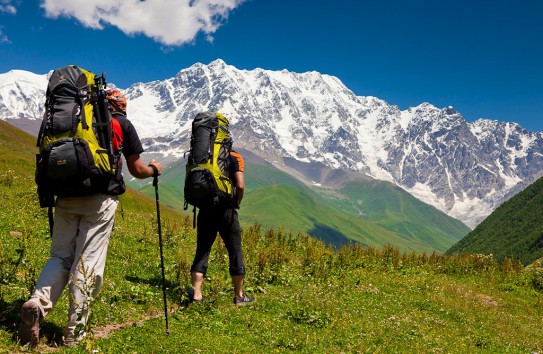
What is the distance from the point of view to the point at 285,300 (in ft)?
40.8

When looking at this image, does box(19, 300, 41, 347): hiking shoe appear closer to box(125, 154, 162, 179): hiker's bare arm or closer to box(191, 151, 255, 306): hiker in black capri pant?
box(125, 154, 162, 179): hiker's bare arm

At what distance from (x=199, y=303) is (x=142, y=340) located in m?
2.61

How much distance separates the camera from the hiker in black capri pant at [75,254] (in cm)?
734

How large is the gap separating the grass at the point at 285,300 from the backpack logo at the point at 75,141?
81.8 inches

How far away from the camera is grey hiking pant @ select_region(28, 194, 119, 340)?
7.51 m

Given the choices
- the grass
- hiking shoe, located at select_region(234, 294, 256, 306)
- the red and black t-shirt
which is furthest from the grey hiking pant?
hiking shoe, located at select_region(234, 294, 256, 306)

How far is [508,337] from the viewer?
513 inches

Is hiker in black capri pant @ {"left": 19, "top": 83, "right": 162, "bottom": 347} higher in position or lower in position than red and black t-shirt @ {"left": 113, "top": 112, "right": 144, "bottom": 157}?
lower

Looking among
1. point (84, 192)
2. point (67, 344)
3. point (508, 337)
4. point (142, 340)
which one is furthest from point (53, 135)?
point (508, 337)

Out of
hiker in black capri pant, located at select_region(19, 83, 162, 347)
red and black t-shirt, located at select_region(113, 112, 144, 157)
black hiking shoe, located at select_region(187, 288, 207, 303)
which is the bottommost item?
black hiking shoe, located at select_region(187, 288, 207, 303)

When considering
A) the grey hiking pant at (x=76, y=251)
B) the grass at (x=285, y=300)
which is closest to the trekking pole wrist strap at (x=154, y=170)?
the grey hiking pant at (x=76, y=251)

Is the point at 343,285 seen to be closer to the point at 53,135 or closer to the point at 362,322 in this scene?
the point at 362,322

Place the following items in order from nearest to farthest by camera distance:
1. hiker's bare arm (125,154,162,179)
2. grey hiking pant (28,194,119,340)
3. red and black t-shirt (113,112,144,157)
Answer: grey hiking pant (28,194,119,340)
red and black t-shirt (113,112,144,157)
hiker's bare arm (125,154,162,179)

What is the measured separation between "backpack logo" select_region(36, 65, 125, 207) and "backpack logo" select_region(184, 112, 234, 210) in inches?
94.8
